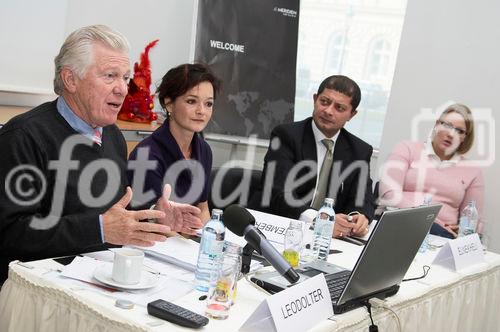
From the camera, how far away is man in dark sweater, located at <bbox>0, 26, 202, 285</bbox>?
1.87 meters

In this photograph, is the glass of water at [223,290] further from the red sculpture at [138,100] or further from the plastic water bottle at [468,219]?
the red sculpture at [138,100]

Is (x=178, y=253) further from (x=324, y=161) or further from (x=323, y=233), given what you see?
(x=324, y=161)

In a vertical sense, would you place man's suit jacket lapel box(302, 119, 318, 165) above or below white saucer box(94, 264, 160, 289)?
above

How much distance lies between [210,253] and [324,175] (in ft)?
5.13

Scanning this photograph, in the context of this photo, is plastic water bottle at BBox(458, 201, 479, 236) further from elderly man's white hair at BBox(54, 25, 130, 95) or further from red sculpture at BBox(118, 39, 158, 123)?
elderly man's white hair at BBox(54, 25, 130, 95)

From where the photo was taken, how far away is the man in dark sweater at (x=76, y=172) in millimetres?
1874

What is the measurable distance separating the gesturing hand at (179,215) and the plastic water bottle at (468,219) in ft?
5.77

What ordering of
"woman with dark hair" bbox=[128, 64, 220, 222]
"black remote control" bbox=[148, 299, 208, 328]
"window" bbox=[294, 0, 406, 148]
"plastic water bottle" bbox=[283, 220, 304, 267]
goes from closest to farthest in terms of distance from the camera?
"black remote control" bbox=[148, 299, 208, 328] → "plastic water bottle" bbox=[283, 220, 304, 267] → "woman with dark hair" bbox=[128, 64, 220, 222] → "window" bbox=[294, 0, 406, 148]

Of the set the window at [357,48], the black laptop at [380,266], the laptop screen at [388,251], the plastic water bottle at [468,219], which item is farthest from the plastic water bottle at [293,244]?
the window at [357,48]

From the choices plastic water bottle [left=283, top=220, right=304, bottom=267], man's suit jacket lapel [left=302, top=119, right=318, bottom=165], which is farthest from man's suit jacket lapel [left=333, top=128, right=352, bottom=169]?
plastic water bottle [left=283, top=220, right=304, bottom=267]

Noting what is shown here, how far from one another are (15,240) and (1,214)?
9 centimetres

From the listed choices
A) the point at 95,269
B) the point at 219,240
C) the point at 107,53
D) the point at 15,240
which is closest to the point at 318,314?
the point at 219,240

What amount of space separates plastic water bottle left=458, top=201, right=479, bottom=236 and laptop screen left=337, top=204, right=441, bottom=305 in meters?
1.45

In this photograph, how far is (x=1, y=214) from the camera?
1865 millimetres
